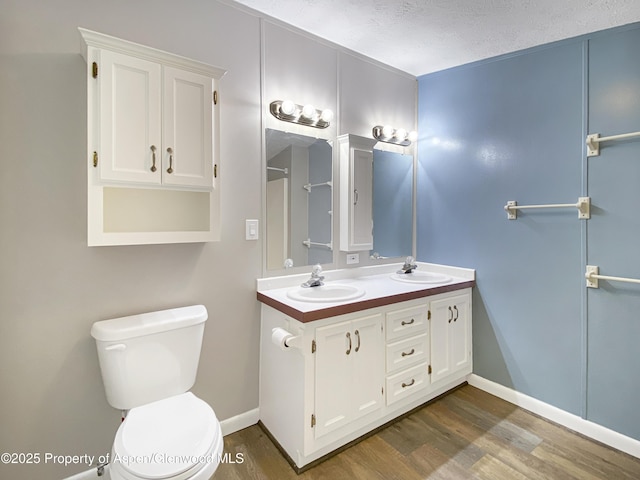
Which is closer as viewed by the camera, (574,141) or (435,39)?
(574,141)

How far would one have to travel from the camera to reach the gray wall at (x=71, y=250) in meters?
1.34

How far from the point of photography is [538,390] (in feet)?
7.12

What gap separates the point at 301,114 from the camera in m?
2.11

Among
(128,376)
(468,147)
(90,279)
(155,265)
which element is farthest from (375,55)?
(128,376)

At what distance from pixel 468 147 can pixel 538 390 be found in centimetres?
182

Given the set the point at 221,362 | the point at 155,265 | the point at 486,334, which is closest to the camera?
the point at 155,265

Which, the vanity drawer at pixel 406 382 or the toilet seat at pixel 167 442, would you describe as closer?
the toilet seat at pixel 167 442

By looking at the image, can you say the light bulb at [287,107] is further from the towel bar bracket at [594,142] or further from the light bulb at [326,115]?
the towel bar bracket at [594,142]

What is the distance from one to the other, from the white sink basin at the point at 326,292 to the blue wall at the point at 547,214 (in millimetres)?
1090

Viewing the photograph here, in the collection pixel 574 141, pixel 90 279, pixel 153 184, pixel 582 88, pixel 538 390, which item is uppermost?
pixel 582 88

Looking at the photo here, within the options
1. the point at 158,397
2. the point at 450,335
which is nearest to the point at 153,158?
the point at 158,397

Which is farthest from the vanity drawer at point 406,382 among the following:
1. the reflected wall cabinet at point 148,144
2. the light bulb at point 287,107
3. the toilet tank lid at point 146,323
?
the light bulb at point 287,107

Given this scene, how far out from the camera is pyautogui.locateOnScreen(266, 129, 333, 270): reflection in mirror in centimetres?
204

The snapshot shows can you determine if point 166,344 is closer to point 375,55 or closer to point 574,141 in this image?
point 375,55
